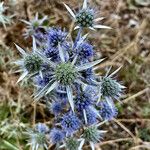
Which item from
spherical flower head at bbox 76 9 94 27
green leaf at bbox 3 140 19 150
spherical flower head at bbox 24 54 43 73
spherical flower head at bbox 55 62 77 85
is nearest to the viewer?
spherical flower head at bbox 55 62 77 85

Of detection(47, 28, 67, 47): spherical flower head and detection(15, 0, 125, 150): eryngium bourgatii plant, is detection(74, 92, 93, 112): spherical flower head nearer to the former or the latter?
detection(15, 0, 125, 150): eryngium bourgatii plant

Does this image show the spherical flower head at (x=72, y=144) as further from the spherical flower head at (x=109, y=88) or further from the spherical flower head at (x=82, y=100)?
the spherical flower head at (x=109, y=88)

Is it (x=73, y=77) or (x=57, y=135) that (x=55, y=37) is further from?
(x=57, y=135)

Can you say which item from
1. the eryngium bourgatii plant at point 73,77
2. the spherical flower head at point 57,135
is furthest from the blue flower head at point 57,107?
the spherical flower head at point 57,135

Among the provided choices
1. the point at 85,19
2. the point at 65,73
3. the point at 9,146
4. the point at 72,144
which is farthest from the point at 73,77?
the point at 9,146

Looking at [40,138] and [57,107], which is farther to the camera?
[40,138]

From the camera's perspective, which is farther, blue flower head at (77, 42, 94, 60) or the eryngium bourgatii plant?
blue flower head at (77, 42, 94, 60)

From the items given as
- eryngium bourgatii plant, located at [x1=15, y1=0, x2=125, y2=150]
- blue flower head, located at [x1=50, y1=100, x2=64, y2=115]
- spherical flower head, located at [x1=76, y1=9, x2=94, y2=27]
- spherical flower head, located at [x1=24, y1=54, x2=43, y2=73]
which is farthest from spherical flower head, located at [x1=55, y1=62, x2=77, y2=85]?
blue flower head, located at [x1=50, y1=100, x2=64, y2=115]
